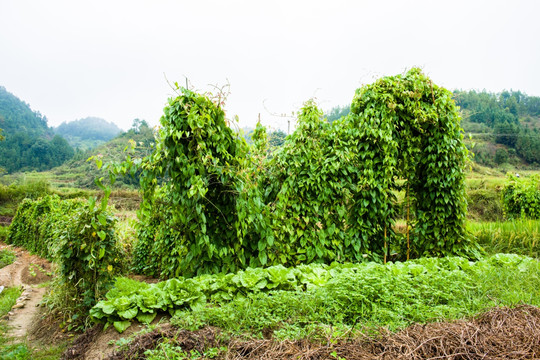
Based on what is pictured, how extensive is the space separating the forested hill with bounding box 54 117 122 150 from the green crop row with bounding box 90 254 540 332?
278ft

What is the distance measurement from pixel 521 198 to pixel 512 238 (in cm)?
354

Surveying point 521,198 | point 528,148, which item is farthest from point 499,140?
point 521,198

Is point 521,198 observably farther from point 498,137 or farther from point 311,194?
point 498,137

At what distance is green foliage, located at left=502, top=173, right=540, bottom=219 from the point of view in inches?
333

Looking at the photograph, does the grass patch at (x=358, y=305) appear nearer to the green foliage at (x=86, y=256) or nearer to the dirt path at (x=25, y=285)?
the green foliage at (x=86, y=256)

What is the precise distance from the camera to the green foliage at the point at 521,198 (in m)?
8.45

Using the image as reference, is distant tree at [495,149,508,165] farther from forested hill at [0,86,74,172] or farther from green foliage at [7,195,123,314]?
forested hill at [0,86,74,172]

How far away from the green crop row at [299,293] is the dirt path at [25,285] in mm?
1959

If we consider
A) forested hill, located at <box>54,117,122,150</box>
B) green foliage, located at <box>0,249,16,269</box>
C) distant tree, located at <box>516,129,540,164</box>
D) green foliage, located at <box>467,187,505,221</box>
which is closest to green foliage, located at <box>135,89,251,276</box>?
green foliage, located at <box>0,249,16,269</box>

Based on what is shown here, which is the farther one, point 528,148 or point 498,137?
point 498,137

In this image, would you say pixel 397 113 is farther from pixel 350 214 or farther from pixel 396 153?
pixel 350 214

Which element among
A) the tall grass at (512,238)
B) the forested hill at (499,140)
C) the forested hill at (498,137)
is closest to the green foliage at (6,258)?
the tall grass at (512,238)

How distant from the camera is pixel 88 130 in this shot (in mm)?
88625

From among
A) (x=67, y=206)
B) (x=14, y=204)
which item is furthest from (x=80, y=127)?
(x=67, y=206)
